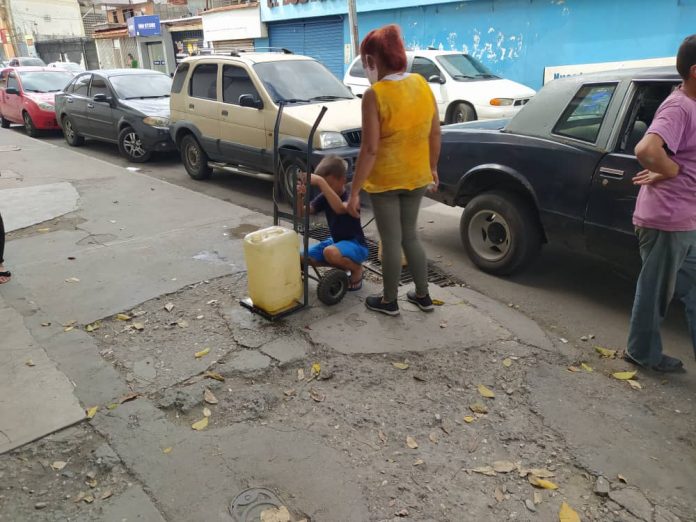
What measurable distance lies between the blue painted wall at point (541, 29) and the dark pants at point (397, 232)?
1104cm

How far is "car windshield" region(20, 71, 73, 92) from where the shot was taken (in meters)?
13.7

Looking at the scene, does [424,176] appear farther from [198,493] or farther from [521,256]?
[198,493]

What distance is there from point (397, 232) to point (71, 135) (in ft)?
35.8

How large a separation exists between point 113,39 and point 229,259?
1392 inches

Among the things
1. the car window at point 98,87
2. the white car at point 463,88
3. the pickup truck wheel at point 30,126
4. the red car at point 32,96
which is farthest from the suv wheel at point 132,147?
the pickup truck wheel at point 30,126

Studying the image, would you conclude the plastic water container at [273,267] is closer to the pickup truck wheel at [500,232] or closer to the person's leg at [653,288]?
the pickup truck wheel at [500,232]

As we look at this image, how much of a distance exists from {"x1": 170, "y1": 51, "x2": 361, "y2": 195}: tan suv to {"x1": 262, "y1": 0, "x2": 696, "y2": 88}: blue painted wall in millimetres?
8236

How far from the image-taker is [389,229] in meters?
3.79

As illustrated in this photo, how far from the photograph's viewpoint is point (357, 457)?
2709mm

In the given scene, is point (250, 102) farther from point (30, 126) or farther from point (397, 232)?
point (30, 126)

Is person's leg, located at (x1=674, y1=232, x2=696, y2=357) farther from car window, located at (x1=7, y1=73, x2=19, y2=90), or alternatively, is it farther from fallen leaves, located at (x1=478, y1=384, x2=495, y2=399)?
car window, located at (x1=7, y1=73, x2=19, y2=90)

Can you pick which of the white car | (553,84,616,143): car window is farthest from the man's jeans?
the white car

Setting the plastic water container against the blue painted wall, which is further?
the blue painted wall

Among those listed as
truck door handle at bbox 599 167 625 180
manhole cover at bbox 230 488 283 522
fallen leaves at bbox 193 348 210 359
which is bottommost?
manhole cover at bbox 230 488 283 522
